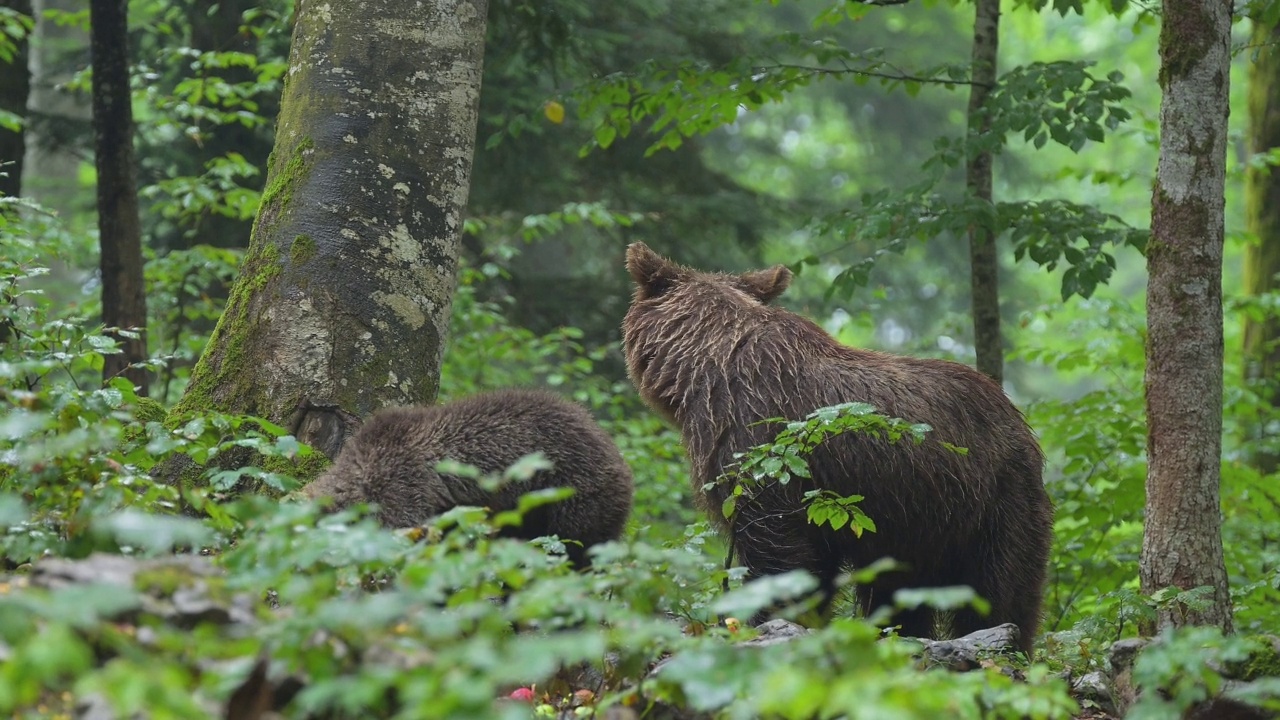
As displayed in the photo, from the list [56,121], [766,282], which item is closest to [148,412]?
[766,282]

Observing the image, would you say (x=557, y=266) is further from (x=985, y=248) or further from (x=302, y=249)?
(x=302, y=249)

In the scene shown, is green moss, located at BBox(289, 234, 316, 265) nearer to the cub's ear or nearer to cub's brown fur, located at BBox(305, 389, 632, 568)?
cub's brown fur, located at BBox(305, 389, 632, 568)

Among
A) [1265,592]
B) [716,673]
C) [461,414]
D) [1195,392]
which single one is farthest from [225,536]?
[1265,592]

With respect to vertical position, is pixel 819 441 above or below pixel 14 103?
below

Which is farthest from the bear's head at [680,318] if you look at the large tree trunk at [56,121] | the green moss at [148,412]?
the large tree trunk at [56,121]

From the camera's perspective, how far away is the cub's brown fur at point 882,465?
5570mm

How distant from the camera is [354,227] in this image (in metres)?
5.43

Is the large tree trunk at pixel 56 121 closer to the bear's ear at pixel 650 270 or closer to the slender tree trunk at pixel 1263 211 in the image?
the bear's ear at pixel 650 270

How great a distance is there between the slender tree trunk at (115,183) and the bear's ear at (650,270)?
331 cm

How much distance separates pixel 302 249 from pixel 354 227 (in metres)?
0.27

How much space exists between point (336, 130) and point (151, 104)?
208 inches

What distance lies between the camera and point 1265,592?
6.63 meters

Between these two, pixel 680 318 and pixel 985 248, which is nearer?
pixel 680 318

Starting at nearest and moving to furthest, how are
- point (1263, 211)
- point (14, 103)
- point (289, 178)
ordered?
point (289, 178), point (14, 103), point (1263, 211)
